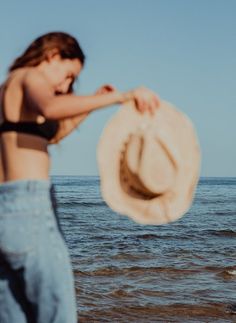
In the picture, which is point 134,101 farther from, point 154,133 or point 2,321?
point 2,321

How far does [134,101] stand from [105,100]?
256 millimetres

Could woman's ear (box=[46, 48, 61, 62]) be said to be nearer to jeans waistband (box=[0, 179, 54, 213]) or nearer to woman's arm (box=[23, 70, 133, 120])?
woman's arm (box=[23, 70, 133, 120])

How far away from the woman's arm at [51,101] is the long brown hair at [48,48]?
18cm

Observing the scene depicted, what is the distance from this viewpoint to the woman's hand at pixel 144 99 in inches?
117

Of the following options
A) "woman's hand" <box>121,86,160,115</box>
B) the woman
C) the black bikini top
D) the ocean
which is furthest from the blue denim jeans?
the ocean

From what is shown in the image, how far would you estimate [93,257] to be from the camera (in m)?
11.7

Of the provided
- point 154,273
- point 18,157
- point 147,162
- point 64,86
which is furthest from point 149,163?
point 154,273

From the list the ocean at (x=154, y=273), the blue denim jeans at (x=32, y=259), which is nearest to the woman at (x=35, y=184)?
the blue denim jeans at (x=32, y=259)

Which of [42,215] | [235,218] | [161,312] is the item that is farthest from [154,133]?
[235,218]

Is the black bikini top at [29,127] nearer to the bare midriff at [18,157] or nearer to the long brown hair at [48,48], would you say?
the bare midriff at [18,157]

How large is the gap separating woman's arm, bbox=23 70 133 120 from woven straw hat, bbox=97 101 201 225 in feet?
1.14

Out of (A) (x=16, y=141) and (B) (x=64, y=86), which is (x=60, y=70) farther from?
(A) (x=16, y=141)

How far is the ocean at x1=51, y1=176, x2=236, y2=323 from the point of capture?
7.73m

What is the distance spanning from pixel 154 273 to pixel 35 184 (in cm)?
765
